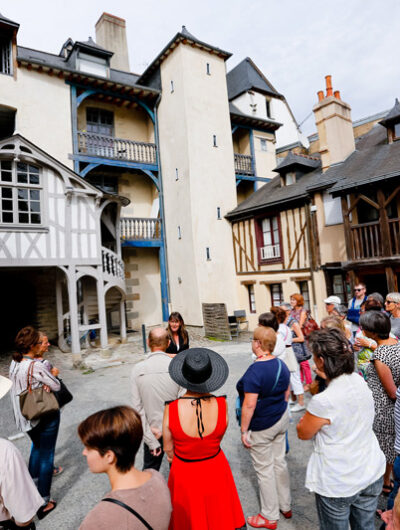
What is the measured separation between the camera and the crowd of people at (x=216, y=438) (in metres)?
1.46

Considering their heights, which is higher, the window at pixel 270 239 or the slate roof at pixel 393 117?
the slate roof at pixel 393 117

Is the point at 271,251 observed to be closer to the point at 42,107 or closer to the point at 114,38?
the point at 42,107

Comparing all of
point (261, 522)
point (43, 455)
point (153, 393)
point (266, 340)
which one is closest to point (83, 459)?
point (43, 455)

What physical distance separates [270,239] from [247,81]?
917 cm

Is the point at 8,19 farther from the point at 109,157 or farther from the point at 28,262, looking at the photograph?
the point at 28,262

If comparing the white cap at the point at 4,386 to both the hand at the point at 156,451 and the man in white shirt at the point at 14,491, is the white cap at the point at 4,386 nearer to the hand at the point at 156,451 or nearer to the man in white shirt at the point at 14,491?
the man in white shirt at the point at 14,491

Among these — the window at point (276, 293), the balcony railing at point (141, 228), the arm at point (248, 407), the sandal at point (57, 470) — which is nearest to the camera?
the arm at point (248, 407)

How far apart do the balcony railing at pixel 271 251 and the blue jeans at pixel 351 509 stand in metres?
11.3

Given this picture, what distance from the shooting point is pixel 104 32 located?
17.4 metres

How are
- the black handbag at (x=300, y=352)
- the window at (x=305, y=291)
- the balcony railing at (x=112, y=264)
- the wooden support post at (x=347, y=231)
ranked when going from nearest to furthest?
the black handbag at (x=300, y=352), the wooden support post at (x=347, y=231), the balcony railing at (x=112, y=264), the window at (x=305, y=291)

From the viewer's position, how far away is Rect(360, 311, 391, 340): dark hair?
8.84 ft

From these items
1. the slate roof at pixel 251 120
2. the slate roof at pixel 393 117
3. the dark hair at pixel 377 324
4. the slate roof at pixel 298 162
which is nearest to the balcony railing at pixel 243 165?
the slate roof at pixel 251 120

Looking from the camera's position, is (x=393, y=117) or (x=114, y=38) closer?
(x=393, y=117)

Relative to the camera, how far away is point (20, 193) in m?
9.05
